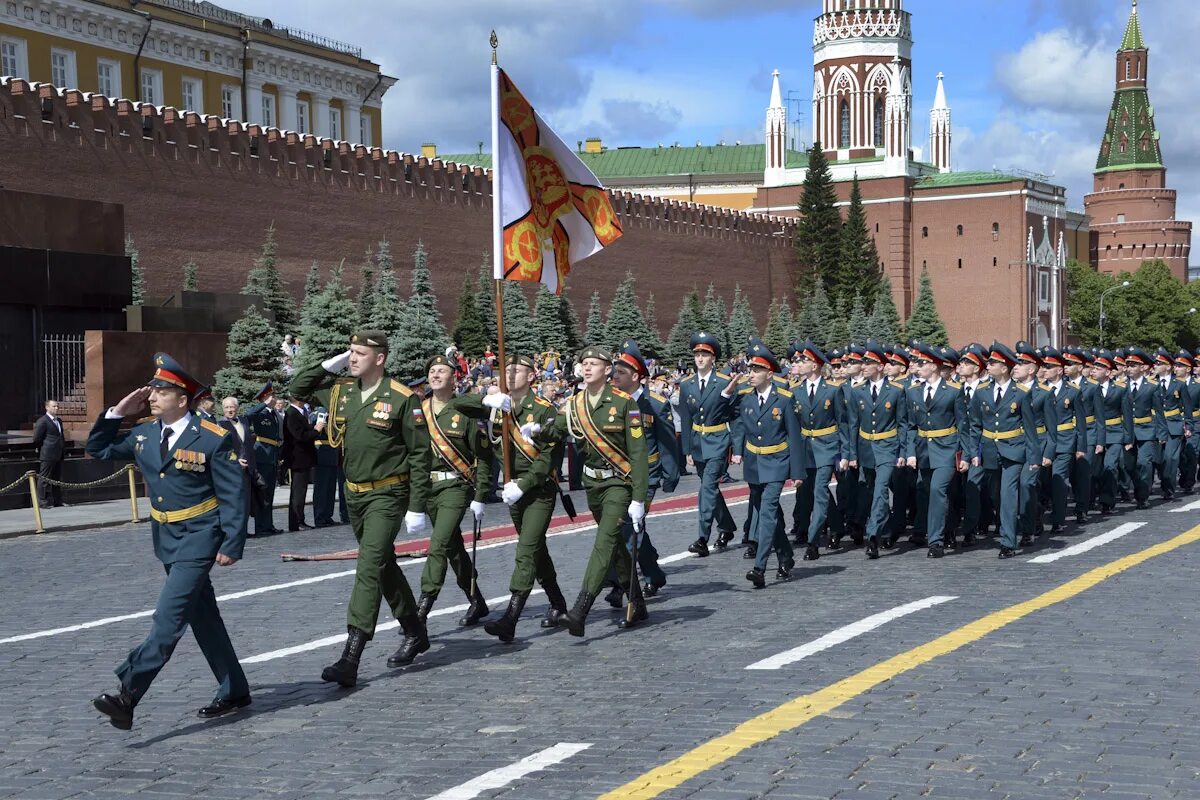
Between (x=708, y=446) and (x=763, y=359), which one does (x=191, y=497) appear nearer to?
(x=763, y=359)

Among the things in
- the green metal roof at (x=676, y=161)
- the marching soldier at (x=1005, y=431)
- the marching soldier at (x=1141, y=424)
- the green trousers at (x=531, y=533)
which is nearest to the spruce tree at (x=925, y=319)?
the green metal roof at (x=676, y=161)

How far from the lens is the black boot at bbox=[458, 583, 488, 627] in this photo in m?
9.78

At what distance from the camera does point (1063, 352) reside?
1716 centimetres

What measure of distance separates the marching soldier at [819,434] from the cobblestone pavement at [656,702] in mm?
1654

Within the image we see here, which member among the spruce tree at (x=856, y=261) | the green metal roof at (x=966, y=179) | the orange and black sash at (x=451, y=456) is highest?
the green metal roof at (x=966, y=179)

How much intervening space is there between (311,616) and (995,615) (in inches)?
172

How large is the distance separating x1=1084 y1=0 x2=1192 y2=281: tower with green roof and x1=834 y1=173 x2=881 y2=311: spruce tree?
167 ft

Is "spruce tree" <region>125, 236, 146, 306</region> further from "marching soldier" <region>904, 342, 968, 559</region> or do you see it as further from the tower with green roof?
the tower with green roof

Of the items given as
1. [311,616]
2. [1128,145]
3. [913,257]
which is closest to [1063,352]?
[311,616]

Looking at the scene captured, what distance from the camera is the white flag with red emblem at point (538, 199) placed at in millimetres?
10477

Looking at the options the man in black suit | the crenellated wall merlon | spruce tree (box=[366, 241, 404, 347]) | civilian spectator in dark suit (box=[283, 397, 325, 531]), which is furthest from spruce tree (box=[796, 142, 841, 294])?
civilian spectator in dark suit (box=[283, 397, 325, 531])

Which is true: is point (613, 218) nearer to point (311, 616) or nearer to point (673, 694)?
point (311, 616)

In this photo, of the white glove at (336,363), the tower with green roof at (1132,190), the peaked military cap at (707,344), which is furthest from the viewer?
the tower with green roof at (1132,190)

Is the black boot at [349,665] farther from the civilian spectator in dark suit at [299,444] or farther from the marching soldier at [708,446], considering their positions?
the civilian spectator in dark suit at [299,444]
